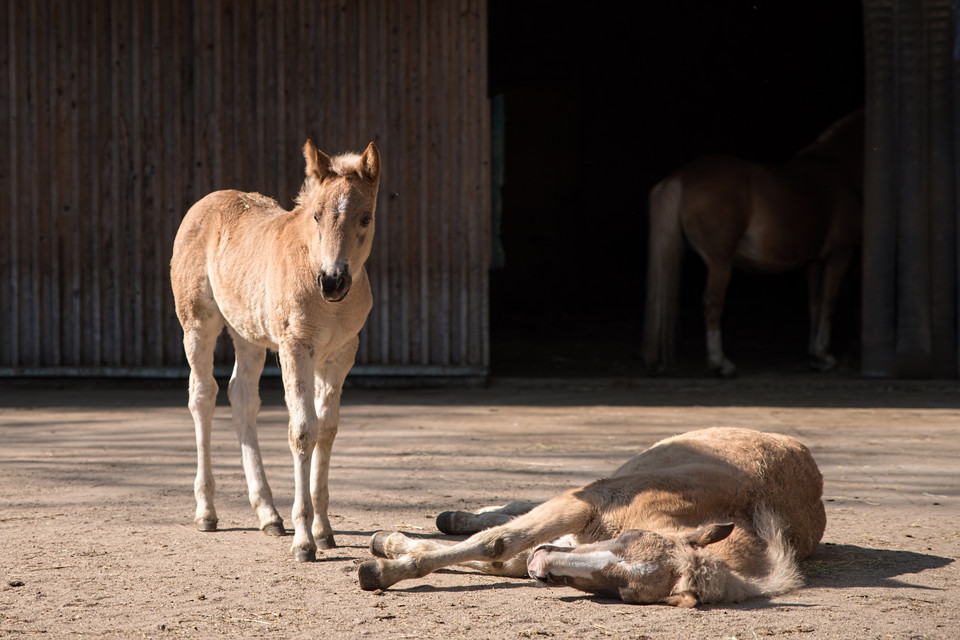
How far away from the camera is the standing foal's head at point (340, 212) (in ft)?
11.7

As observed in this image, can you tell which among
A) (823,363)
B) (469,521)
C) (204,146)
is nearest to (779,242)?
(823,363)

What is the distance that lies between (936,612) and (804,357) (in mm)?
8585

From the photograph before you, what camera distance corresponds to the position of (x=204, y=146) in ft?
30.9

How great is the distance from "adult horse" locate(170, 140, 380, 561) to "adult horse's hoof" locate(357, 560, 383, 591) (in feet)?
1.56

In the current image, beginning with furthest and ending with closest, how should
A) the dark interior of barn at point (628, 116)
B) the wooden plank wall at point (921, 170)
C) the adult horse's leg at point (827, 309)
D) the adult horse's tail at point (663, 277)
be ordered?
the dark interior of barn at point (628, 116) < the adult horse's leg at point (827, 309) < the adult horse's tail at point (663, 277) < the wooden plank wall at point (921, 170)

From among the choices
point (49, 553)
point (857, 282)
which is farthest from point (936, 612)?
point (857, 282)

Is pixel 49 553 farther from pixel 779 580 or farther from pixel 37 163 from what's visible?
pixel 37 163

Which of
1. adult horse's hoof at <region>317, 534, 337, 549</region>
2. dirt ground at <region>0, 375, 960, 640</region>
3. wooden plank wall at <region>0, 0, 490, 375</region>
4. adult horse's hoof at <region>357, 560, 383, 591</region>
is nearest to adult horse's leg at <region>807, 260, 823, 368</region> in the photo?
dirt ground at <region>0, 375, 960, 640</region>

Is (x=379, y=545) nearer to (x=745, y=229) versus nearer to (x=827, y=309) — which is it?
(x=745, y=229)

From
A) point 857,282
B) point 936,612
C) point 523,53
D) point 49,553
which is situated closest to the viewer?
point 936,612

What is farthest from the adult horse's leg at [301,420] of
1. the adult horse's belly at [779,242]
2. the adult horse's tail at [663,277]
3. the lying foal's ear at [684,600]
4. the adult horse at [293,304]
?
the adult horse's belly at [779,242]

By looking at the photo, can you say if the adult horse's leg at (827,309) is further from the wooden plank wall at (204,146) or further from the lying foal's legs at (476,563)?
the lying foal's legs at (476,563)

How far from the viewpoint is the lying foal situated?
10.2ft

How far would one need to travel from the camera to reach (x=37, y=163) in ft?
30.8
